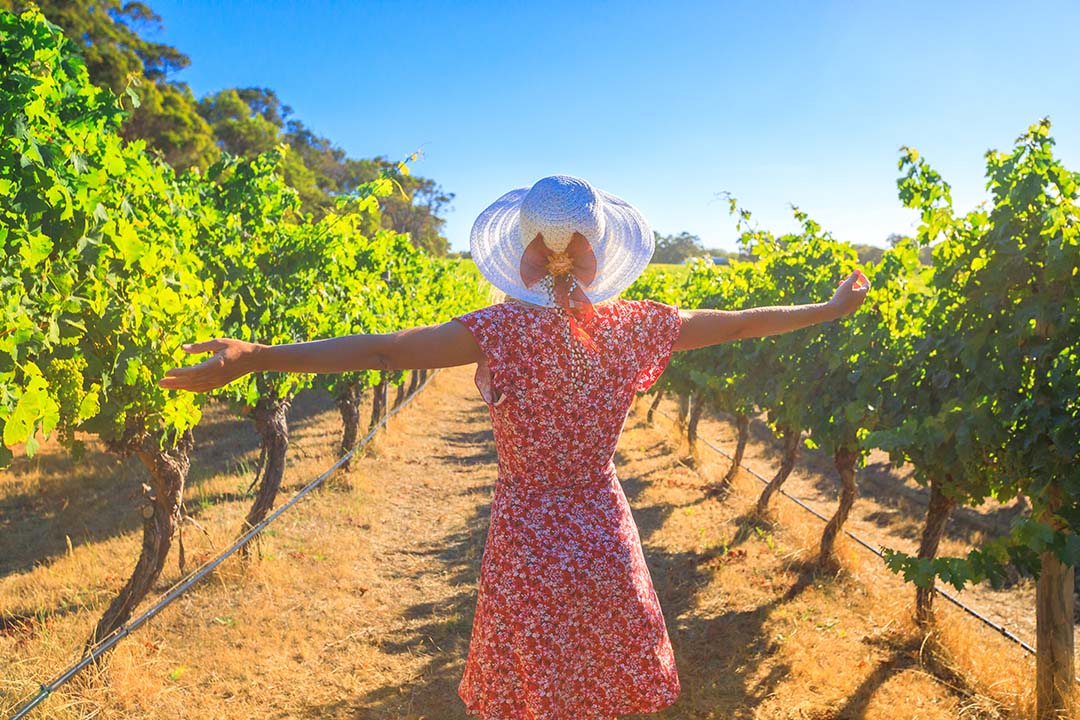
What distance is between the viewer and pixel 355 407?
1027 centimetres

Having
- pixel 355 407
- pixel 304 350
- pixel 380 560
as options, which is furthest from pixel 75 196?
pixel 355 407

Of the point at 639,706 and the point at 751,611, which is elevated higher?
the point at 639,706

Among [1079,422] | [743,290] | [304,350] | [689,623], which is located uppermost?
[743,290]

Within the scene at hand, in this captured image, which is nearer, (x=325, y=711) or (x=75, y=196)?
(x=75, y=196)

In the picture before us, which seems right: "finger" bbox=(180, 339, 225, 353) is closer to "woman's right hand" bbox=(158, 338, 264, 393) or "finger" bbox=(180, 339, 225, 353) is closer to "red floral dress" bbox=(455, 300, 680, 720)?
"woman's right hand" bbox=(158, 338, 264, 393)

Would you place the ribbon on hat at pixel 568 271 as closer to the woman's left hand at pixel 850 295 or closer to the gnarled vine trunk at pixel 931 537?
the woman's left hand at pixel 850 295

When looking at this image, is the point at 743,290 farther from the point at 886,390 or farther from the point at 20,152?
the point at 20,152

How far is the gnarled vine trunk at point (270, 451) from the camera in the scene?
22.4 ft

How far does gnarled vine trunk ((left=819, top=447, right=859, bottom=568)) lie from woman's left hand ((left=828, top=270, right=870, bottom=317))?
13.7ft

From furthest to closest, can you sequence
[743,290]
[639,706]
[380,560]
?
[743,290] → [380,560] → [639,706]

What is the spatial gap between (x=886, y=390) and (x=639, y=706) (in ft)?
11.9

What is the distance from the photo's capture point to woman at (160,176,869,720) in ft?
6.55

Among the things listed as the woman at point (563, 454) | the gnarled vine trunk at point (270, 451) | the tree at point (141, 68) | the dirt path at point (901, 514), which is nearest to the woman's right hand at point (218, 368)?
the woman at point (563, 454)

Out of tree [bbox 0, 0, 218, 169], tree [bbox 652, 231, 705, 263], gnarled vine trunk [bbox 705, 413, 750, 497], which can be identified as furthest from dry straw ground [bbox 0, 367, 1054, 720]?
tree [bbox 652, 231, 705, 263]
